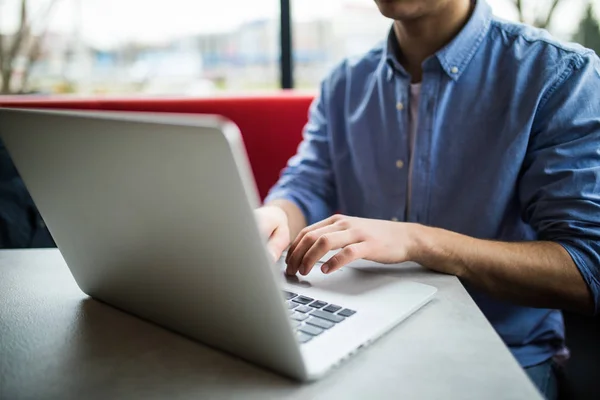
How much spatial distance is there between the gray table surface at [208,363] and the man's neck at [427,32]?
2.23 ft

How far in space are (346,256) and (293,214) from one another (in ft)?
1.49

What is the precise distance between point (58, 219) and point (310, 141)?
79 cm

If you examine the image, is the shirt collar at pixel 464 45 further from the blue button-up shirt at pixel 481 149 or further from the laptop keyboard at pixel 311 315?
the laptop keyboard at pixel 311 315

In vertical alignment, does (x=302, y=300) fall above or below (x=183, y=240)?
below

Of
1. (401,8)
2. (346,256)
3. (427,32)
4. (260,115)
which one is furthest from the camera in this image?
(260,115)

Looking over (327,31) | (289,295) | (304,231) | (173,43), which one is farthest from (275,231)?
(173,43)

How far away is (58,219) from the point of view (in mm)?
638

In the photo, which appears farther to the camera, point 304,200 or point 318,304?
point 304,200

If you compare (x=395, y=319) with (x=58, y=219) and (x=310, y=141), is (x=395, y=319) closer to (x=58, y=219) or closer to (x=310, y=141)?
(x=58, y=219)

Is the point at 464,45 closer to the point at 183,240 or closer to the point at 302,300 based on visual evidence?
the point at 302,300

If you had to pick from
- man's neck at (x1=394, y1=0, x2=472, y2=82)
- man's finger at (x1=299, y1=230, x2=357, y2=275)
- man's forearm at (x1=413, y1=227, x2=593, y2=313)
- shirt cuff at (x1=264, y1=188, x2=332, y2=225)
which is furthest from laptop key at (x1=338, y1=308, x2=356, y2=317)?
man's neck at (x1=394, y1=0, x2=472, y2=82)

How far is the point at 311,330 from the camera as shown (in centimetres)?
55

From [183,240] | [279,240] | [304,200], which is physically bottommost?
[304,200]

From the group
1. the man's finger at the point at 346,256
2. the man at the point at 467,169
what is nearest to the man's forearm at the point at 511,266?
the man at the point at 467,169
